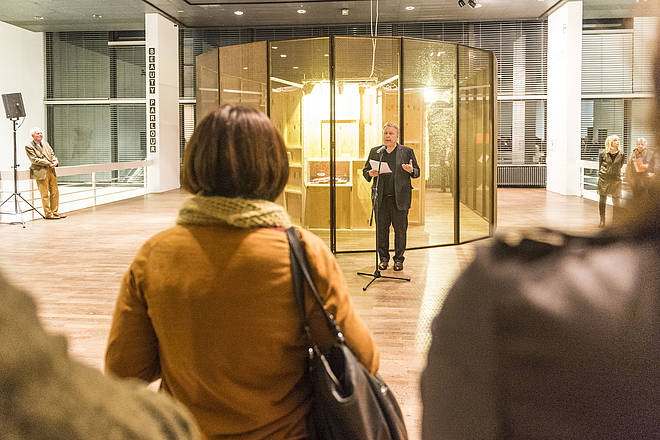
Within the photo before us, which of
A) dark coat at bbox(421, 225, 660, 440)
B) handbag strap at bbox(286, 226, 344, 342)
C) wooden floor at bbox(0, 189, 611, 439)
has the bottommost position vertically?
wooden floor at bbox(0, 189, 611, 439)

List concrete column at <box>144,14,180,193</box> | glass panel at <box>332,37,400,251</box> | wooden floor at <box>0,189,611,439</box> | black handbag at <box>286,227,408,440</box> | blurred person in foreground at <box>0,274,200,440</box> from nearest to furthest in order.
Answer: blurred person in foreground at <box>0,274,200,440</box> < black handbag at <box>286,227,408,440</box> < wooden floor at <box>0,189,611,439</box> < glass panel at <box>332,37,400,251</box> < concrete column at <box>144,14,180,193</box>

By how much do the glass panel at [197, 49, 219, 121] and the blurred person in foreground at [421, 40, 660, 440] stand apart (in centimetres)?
981

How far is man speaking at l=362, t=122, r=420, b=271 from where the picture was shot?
6961 millimetres

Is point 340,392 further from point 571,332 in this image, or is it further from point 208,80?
point 208,80

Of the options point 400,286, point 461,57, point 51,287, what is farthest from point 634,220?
point 461,57

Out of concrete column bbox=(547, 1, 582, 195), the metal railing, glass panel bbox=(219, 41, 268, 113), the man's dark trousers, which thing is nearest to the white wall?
the metal railing

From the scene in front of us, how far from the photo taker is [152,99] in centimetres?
1753

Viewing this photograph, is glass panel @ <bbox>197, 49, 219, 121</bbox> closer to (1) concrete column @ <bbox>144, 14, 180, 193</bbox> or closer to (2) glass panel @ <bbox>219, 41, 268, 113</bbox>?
(2) glass panel @ <bbox>219, 41, 268, 113</bbox>

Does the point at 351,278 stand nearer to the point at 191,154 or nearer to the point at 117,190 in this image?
the point at 191,154

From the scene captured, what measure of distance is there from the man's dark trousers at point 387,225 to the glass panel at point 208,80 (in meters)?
3.95

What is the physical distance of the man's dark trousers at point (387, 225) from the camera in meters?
7.22

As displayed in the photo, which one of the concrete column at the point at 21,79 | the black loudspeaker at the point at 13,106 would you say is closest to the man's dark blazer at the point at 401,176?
the black loudspeaker at the point at 13,106

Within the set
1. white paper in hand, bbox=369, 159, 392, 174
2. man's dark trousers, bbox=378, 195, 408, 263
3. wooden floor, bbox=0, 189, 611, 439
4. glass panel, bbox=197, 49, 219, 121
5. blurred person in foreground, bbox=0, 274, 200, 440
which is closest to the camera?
blurred person in foreground, bbox=0, 274, 200, 440

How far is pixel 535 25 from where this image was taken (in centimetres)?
1914
